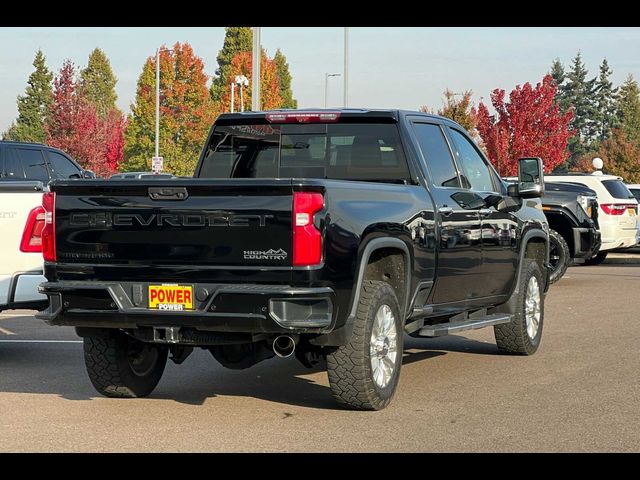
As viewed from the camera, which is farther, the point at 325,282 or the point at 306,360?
the point at 306,360

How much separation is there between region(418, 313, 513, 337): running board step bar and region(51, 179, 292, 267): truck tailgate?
2028mm

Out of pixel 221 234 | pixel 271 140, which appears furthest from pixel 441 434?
pixel 271 140

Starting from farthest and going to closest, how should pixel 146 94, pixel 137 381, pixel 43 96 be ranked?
1. pixel 43 96
2. pixel 146 94
3. pixel 137 381

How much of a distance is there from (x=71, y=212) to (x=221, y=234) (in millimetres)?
1117

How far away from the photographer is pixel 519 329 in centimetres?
1047

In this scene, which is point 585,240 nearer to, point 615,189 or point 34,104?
point 615,189

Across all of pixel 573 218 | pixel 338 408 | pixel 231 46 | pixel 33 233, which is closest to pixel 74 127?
pixel 231 46

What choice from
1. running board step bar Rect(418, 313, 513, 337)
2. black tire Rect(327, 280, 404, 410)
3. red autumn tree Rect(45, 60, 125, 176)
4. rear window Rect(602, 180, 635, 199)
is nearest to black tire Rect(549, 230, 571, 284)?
rear window Rect(602, 180, 635, 199)

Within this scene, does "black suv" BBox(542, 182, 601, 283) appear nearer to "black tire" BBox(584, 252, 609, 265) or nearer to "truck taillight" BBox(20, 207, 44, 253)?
"black tire" BBox(584, 252, 609, 265)

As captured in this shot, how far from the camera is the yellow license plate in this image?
7379 millimetres

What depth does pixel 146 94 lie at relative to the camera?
6531cm

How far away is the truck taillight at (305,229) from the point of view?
23.3ft

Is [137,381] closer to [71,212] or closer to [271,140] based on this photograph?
Answer: [71,212]

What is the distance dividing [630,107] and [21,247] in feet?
345
